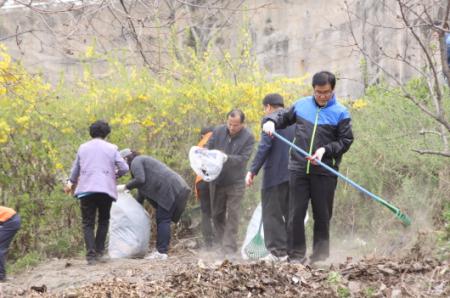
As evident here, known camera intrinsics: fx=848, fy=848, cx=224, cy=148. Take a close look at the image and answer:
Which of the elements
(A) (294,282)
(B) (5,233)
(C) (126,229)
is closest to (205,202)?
(C) (126,229)

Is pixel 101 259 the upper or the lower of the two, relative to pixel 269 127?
lower

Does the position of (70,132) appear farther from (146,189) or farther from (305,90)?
(305,90)

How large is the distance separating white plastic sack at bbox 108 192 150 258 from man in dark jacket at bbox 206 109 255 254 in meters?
0.91

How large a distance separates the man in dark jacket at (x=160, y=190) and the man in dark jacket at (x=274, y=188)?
1544mm

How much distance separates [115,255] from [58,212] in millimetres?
1319

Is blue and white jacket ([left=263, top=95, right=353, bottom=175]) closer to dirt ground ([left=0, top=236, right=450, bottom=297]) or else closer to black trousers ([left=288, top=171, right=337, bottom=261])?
black trousers ([left=288, top=171, right=337, bottom=261])

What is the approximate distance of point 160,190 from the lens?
9.96 metres

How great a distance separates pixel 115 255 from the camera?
1002 centimetres

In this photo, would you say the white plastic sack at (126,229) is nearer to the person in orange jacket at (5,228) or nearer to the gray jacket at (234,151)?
the gray jacket at (234,151)

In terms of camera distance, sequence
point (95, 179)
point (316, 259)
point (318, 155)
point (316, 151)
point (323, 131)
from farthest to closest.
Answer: point (95, 179), point (316, 259), point (323, 131), point (316, 151), point (318, 155)

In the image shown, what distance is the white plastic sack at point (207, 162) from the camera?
379 inches

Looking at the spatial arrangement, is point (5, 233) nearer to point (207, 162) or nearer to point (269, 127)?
point (207, 162)

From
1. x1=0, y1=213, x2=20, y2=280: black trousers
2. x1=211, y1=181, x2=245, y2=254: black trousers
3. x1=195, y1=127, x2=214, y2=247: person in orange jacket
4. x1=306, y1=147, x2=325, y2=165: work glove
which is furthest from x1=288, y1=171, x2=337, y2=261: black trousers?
x1=0, y1=213, x2=20, y2=280: black trousers

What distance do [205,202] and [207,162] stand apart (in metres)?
0.93
